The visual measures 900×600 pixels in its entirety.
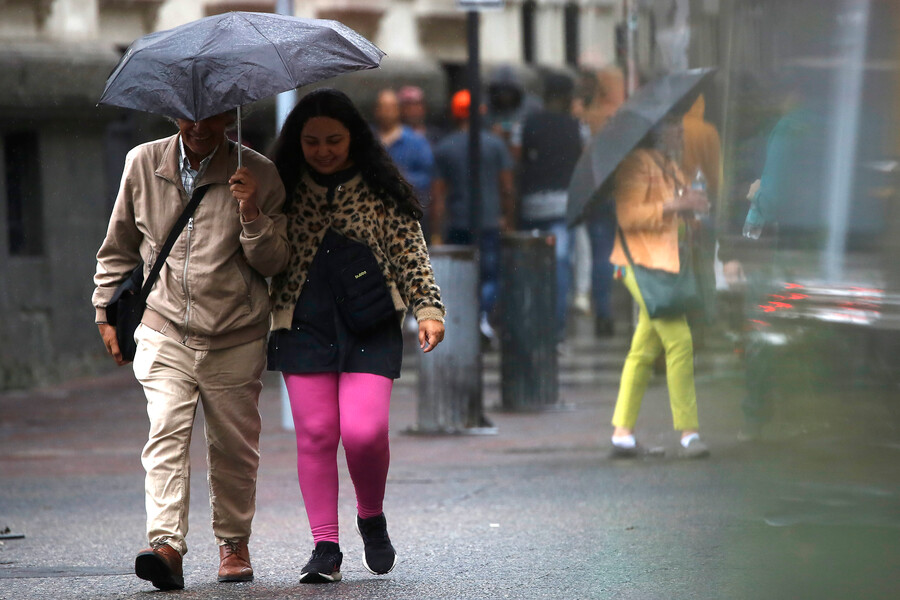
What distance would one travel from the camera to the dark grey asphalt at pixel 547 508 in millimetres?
2191

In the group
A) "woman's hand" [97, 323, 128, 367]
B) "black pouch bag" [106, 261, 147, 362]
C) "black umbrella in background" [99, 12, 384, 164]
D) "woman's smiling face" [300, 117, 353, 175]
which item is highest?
"black umbrella in background" [99, 12, 384, 164]

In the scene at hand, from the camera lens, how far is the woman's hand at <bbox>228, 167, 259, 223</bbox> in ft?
14.7

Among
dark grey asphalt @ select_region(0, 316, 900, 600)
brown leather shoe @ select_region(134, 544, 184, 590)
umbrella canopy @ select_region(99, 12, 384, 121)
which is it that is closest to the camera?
dark grey asphalt @ select_region(0, 316, 900, 600)

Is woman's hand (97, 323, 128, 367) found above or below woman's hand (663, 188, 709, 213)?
below

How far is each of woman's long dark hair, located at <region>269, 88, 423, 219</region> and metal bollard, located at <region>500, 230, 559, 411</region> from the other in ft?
13.8

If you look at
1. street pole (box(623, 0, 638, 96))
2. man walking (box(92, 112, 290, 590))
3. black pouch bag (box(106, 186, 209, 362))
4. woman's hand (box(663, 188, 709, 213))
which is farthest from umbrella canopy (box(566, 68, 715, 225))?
black pouch bag (box(106, 186, 209, 362))

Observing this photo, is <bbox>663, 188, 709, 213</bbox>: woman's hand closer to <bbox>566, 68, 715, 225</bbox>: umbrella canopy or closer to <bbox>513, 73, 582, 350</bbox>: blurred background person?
<bbox>566, 68, 715, 225</bbox>: umbrella canopy

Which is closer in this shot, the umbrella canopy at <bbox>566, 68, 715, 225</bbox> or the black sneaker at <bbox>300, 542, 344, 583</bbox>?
the black sneaker at <bbox>300, 542, 344, 583</bbox>

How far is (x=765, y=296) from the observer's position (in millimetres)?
2262

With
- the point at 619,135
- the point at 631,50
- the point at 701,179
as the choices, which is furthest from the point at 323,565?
the point at 631,50

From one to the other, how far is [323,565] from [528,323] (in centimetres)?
456

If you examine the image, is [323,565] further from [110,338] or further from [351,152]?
[351,152]

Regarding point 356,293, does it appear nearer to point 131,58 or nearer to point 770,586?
point 131,58

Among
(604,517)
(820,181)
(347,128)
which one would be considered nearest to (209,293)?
(347,128)
